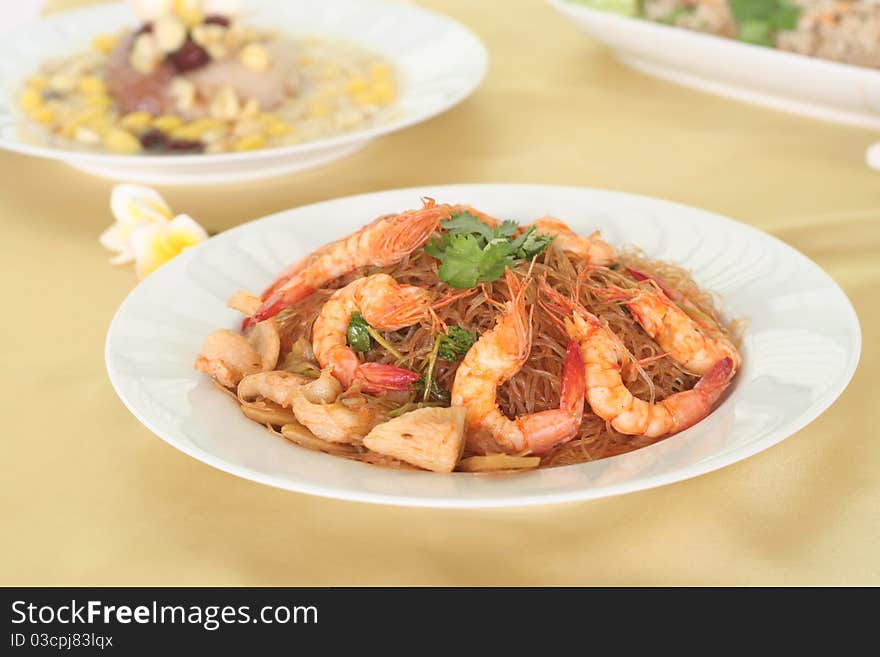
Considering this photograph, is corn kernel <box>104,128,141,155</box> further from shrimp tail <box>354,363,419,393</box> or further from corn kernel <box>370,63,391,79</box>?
shrimp tail <box>354,363,419,393</box>

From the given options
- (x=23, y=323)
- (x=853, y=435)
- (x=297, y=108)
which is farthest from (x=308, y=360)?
A: (x=297, y=108)

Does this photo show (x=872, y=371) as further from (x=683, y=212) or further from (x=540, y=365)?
(x=540, y=365)

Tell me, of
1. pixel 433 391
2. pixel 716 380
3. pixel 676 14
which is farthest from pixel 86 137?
pixel 716 380

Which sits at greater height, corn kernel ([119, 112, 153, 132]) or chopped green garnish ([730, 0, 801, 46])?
chopped green garnish ([730, 0, 801, 46])

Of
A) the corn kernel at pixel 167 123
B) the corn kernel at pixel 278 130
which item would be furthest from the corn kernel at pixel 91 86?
the corn kernel at pixel 278 130

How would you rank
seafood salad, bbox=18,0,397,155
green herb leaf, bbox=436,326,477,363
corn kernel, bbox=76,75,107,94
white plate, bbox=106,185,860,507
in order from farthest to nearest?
corn kernel, bbox=76,75,107,94 → seafood salad, bbox=18,0,397,155 → green herb leaf, bbox=436,326,477,363 → white plate, bbox=106,185,860,507

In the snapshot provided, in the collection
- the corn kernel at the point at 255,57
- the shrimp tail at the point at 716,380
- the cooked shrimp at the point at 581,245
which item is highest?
the cooked shrimp at the point at 581,245

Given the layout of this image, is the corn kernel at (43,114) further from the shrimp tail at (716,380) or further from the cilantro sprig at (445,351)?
the shrimp tail at (716,380)

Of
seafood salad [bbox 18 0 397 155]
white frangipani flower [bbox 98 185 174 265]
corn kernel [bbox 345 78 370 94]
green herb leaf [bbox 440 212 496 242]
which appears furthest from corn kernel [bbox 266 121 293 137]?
green herb leaf [bbox 440 212 496 242]
